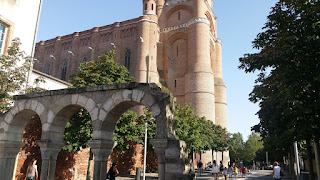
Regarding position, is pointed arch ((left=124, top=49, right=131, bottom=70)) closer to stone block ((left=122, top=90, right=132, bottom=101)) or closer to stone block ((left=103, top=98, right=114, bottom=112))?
stone block ((left=103, top=98, right=114, bottom=112))

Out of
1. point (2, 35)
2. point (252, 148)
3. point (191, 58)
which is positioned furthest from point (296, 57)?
point (252, 148)

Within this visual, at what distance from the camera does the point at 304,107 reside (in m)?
7.60

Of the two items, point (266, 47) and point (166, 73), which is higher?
point (166, 73)

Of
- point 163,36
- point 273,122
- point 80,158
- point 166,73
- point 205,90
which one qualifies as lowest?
point 80,158

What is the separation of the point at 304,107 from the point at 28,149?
12.0m

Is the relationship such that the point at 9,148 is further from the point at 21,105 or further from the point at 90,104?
the point at 90,104

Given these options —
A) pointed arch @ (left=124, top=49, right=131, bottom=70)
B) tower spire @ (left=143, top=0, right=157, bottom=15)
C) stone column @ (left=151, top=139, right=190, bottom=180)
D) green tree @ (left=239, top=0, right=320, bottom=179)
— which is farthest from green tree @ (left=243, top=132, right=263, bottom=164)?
stone column @ (left=151, top=139, right=190, bottom=180)

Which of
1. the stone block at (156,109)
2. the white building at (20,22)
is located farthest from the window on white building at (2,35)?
the stone block at (156,109)

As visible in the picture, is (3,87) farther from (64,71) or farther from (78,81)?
(64,71)

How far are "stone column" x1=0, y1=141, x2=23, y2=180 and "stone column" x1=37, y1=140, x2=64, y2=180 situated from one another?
1693 millimetres

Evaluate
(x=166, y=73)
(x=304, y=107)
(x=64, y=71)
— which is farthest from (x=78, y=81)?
(x=64, y=71)

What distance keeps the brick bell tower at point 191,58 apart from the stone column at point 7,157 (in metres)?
28.7

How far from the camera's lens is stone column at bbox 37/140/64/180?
25.3 ft

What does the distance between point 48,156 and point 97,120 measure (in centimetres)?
222
